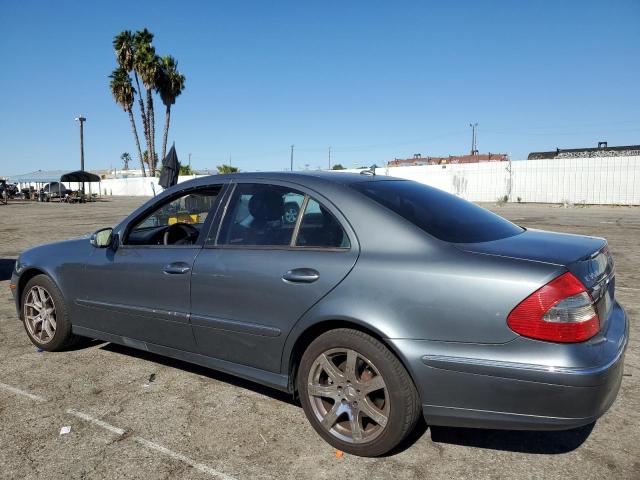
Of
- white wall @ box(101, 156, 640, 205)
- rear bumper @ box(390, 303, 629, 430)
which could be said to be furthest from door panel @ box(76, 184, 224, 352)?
white wall @ box(101, 156, 640, 205)

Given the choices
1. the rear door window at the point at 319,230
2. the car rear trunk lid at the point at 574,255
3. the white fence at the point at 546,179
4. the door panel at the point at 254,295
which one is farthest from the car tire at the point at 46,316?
the white fence at the point at 546,179

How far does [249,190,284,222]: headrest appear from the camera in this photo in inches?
125

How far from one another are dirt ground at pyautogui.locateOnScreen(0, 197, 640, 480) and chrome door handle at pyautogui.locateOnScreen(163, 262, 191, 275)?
847 mm

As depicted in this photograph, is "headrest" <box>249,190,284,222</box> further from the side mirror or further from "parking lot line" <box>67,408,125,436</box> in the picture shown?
"parking lot line" <box>67,408,125,436</box>

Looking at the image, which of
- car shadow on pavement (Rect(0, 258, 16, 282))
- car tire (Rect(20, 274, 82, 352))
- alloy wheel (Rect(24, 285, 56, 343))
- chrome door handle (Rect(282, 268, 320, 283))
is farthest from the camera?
car shadow on pavement (Rect(0, 258, 16, 282))

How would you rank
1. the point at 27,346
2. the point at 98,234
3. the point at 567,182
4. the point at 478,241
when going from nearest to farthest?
the point at 478,241
the point at 98,234
the point at 27,346
the point at 567,182

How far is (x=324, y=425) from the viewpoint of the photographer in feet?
9.12

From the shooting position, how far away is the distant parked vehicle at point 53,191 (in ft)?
145

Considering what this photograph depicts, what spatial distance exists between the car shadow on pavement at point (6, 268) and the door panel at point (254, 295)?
19.5 ft

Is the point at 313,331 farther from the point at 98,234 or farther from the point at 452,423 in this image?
the point at 98,234

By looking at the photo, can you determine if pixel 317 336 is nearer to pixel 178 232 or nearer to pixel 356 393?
pixel 356 393

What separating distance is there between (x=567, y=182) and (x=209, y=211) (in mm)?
27599

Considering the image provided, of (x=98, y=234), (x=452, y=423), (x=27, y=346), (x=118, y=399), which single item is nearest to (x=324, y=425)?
(x=452, y=423)

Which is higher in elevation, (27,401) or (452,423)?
(452,423)
